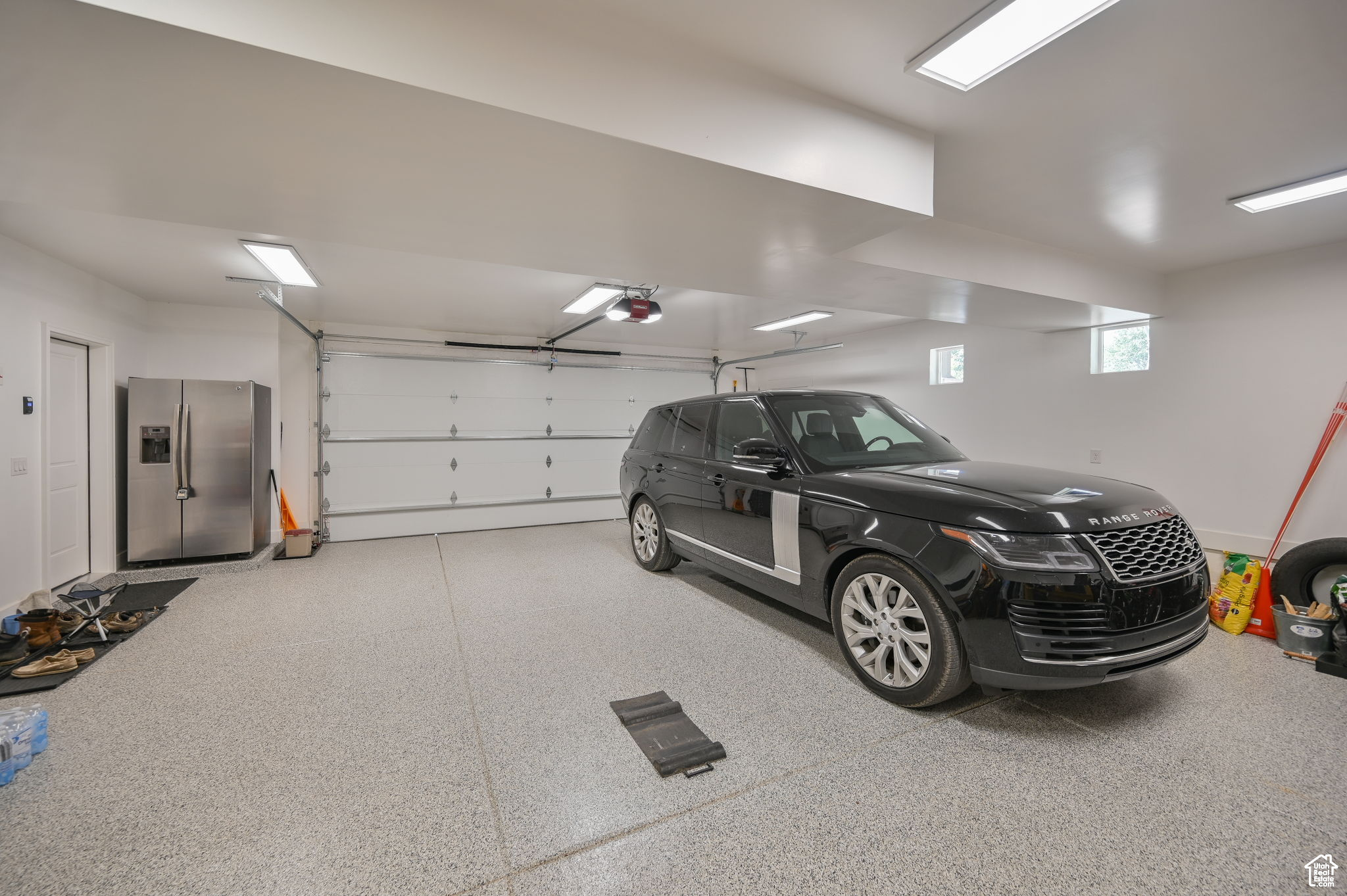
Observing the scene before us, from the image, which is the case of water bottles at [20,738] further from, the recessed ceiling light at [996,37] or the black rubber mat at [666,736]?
the recessed ceiling light at [996,37]

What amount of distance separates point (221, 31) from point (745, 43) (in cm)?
166

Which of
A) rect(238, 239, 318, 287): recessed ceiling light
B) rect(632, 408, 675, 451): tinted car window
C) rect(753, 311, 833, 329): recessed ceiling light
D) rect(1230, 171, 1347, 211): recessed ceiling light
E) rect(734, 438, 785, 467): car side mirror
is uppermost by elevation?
rect(753, 311, 833, 329): recessed ceiling light

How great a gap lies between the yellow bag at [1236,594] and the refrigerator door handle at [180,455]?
865 cm

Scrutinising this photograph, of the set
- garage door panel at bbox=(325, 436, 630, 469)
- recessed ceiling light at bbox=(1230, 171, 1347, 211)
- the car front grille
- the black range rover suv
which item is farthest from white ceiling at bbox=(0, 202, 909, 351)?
the car front grille

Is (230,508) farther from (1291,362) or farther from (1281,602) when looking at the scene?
(1291,362)

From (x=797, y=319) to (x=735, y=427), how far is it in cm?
317

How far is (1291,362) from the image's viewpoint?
4.10 m

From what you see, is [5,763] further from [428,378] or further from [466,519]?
[428,378]

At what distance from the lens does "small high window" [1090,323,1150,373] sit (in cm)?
508

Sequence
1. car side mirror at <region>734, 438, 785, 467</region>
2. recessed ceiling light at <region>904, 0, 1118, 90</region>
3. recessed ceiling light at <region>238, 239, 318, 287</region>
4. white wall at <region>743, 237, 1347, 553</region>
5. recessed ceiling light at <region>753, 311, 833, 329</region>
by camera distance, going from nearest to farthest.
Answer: recessed ceiling light at <region>904, 0, 1118, 90</region>, car side mirror at <region>734, 438, 785, 467</region>, recessed ceiling light at <region>238, 239, 318, 287</region>, white wall at <region>743, 237, 1347, 553</region>, recessed ceiling light at <region>753, 311, 833, 329</region>

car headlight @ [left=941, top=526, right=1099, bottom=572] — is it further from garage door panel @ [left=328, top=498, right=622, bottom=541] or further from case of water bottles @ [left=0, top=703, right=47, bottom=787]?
garage door panel @ [left=328, top=498, right=622, bottom=541]

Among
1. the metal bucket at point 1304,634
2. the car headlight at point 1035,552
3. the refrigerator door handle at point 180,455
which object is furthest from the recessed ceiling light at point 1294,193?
the refrigerator door handle at point 180,455

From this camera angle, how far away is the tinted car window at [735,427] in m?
3.46

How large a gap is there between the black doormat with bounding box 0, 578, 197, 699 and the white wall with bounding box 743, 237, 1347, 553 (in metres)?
8.19
